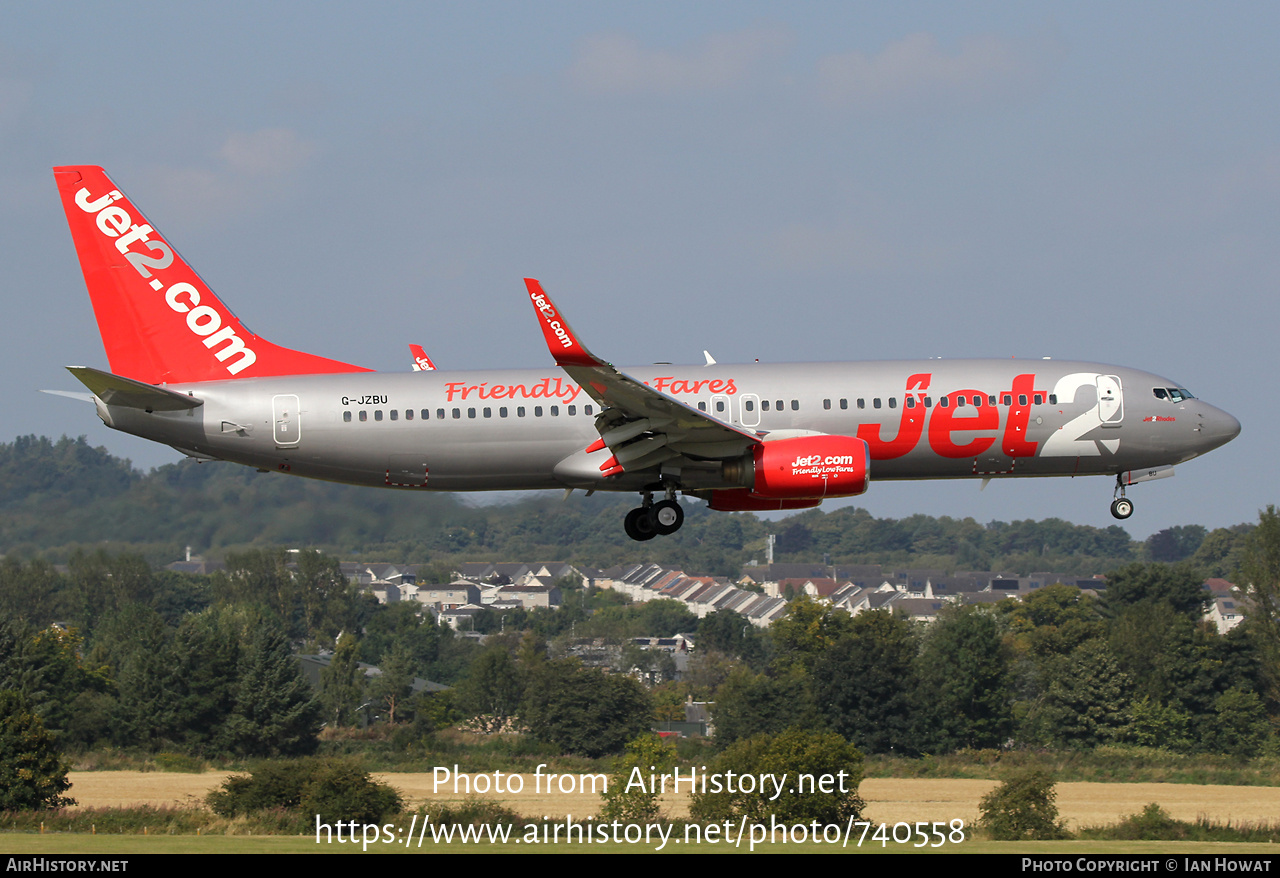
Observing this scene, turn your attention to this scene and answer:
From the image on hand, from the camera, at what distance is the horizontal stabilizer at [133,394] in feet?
116

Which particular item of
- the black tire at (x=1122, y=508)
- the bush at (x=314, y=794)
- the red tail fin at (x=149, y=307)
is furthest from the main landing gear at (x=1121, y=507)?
the bush at (x=314, y=794)

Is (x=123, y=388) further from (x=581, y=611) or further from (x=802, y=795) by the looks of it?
(x=581, y=611)

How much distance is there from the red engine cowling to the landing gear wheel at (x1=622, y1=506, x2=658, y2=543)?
2.94 m

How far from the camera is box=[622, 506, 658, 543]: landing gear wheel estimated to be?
38.0m

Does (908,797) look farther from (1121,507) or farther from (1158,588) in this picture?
(1158,588)

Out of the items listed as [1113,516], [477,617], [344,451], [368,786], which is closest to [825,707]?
[368,786]

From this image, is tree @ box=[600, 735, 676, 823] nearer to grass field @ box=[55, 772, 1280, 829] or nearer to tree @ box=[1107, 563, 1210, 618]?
grass field @ box=[55, 772, 1280, 829]

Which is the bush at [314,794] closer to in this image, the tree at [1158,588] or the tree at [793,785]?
the tree at [793,785]

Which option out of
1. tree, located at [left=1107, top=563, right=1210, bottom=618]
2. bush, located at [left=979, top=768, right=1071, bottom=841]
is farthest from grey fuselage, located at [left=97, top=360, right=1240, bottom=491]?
tree, located at [left=1107, top=563, right=1210, bottom=618]

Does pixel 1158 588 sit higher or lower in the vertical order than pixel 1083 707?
higher

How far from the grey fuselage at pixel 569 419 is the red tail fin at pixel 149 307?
129 centimetres

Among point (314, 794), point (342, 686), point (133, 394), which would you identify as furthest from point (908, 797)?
point (342, 686)

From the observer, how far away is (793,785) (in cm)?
5616

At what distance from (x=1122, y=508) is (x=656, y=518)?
41.2ft
